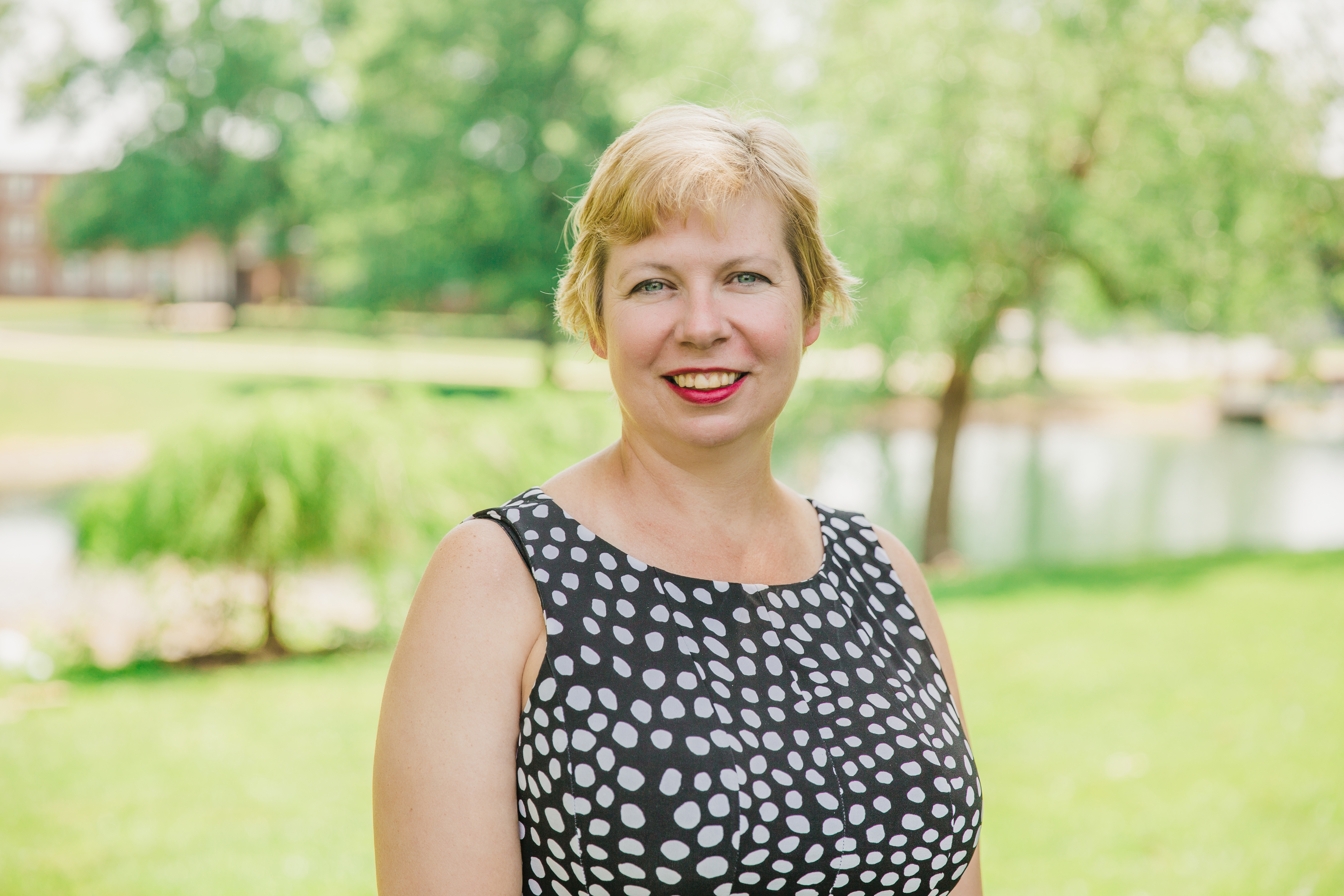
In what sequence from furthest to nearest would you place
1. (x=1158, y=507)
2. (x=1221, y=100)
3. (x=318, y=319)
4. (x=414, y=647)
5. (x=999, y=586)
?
(x=318, y=319) < (x=1158, y=507) < (x=1221, y=100) < (x=999, y=586) < (x=414, y=647)

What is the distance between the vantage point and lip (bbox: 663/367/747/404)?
1.58 meters

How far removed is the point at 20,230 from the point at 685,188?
6591 centimetres

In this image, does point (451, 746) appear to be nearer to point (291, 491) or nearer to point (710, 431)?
point (710, 431)

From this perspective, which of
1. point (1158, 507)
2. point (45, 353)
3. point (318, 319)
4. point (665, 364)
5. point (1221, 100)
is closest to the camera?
point (665, 364)

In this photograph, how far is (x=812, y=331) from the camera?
5.88 feet

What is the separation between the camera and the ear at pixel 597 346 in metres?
1.69

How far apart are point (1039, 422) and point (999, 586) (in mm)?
18701

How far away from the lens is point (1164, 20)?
10.3 m

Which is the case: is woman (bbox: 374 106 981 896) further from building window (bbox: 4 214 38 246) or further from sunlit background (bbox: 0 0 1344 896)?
building window (bbox: 4 214 38 246)

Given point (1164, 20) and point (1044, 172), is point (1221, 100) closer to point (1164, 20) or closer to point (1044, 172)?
point (1164, 20)

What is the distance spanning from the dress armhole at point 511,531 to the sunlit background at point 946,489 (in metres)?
0.78

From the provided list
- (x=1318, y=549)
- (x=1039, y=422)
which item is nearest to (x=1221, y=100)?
(x=1318, y=549)

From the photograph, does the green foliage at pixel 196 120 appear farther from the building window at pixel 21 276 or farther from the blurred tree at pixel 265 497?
the blurred tree at pixel 265 497

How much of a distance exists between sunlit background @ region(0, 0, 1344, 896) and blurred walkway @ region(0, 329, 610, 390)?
18.9 ft
